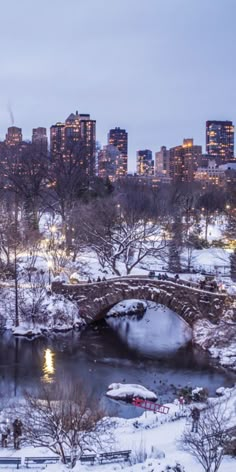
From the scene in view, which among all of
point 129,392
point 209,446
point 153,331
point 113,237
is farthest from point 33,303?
point 209,446

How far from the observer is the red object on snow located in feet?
76.1

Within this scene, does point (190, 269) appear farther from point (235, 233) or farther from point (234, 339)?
point (234, 339)

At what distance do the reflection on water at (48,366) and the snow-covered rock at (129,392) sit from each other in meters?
3.14

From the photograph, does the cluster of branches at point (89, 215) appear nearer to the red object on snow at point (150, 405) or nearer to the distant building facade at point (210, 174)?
the red object on snow at point (150, 405)

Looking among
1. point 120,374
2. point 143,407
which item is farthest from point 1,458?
point 120,374

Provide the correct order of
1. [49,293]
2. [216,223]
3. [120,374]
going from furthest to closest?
[216,223] → [49,293] → [120,374]

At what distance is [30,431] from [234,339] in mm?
17000

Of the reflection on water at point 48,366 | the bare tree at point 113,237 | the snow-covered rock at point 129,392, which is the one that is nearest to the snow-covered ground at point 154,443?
the snow-covered rock at point 129,392

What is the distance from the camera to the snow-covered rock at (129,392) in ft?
82.0

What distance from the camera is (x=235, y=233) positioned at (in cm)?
4888

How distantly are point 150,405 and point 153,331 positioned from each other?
41.7 ft

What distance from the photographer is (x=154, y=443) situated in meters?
18.3

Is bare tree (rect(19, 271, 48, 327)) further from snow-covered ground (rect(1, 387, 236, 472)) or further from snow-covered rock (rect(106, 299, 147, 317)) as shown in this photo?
snow-covered ground (rect(1, 387, 236, 472))

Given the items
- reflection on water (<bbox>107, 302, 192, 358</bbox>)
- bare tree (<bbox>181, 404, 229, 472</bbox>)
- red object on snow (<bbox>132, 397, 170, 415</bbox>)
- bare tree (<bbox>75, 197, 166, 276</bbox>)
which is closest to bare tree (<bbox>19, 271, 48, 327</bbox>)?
reflection on water (<bbox>107, 302, 192, 358</bbox>)
